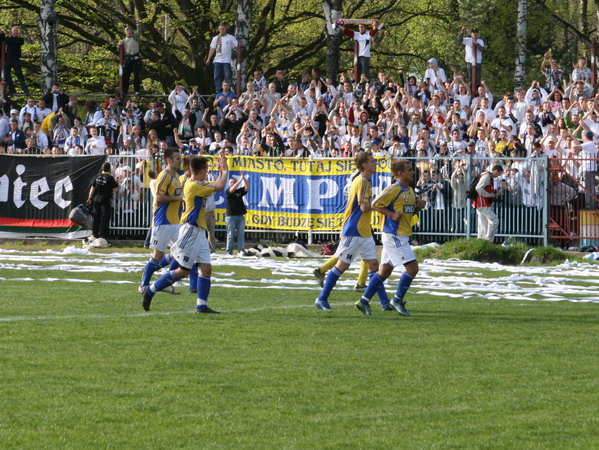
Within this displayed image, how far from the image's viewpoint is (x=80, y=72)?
147 feet

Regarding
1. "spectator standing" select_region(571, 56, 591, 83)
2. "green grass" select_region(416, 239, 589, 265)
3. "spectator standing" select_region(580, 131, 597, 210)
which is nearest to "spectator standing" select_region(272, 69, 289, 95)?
"spectator standing" select_region(571, 56, 591, 83)

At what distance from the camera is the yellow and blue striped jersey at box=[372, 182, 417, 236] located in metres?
14.2

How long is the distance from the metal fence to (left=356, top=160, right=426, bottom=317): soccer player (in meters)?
11.5

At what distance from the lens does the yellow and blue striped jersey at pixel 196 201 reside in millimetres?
14125

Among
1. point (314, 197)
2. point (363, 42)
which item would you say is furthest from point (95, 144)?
point (363, 42)

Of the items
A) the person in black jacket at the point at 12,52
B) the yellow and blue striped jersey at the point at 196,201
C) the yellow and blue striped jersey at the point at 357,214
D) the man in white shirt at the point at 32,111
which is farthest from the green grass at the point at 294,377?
the person in black jacket at the point at 12,52

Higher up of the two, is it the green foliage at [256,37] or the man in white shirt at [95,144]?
the green foliage at [256,37]

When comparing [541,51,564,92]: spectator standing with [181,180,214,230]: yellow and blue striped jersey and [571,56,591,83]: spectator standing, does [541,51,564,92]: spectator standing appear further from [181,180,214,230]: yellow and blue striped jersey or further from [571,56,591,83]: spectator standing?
[181,180,214,230]: yellow and blue striped jersey

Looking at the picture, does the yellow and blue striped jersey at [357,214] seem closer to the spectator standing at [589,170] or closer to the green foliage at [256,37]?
the spectator standing at [589,170]

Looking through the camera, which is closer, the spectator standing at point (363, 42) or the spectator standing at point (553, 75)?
the spectator standing at point (553, 75)

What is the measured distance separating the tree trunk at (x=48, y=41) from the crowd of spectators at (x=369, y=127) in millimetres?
2568

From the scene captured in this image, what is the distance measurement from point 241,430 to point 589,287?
37.8ft

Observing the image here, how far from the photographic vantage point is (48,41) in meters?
35.5

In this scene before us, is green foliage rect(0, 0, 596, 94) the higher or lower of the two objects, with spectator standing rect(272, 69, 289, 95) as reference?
higher
